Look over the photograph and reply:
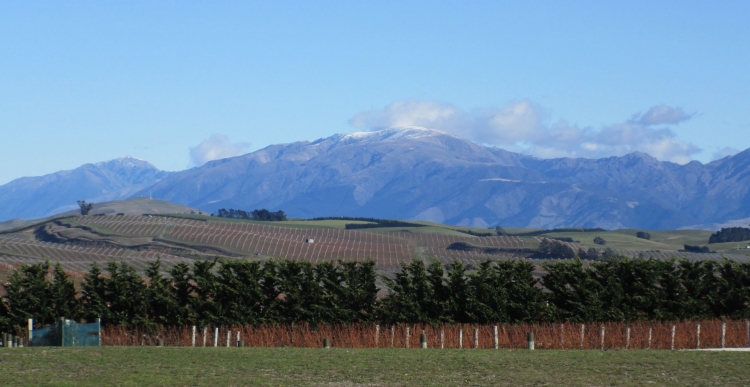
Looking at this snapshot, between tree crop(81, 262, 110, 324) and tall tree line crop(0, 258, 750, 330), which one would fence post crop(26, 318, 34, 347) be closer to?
tall tree line crop(0, 258, 750, 330)

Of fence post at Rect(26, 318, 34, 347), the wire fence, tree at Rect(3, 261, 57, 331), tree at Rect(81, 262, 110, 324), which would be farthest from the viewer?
tree at Rect(81, 262, 110, 324)

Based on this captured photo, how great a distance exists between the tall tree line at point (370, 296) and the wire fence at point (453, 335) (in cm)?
81

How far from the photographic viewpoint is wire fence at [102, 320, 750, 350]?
5050cm

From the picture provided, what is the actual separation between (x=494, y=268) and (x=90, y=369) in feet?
95.8

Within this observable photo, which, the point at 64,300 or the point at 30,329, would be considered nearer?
the point at 30,329

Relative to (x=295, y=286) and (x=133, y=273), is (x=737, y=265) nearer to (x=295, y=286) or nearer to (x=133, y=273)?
(x=295, y=286)

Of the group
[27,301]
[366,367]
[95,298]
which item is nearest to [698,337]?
[366,367]

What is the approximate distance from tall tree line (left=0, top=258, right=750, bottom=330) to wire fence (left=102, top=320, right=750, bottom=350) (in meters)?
0.81

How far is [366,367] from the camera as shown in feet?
115

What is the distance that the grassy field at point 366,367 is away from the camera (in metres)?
31.2

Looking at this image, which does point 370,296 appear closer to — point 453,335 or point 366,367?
point 453,335

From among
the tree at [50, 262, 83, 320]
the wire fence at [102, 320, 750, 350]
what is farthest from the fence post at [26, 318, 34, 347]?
the wire fence at [102, 320, 750, 350]

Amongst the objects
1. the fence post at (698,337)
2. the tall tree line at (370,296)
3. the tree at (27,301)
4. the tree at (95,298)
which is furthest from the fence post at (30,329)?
the fence post at (698,337)

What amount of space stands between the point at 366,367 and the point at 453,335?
1970 cm
